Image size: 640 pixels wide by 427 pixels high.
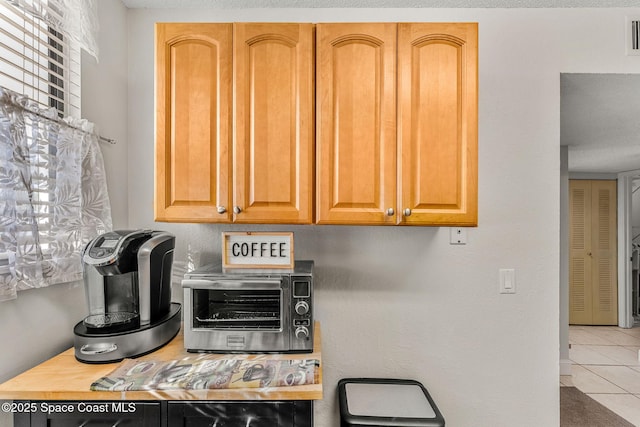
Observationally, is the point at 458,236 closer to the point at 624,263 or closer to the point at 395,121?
the point at 395,121

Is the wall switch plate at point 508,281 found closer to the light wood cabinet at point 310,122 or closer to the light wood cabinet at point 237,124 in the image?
the light wood cabinet at point 310,122

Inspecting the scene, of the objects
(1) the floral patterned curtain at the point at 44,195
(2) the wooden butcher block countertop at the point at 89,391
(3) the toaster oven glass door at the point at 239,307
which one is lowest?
(2) the wooden butcher block countertop at the point at 89,391

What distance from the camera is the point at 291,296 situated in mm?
1458

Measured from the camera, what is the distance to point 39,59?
143 centimetres

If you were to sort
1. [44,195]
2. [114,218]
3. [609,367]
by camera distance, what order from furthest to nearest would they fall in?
[609,367]
[114,218]
[44,195]

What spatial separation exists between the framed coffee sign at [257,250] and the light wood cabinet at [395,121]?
0.68 feet

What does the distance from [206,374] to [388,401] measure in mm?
861

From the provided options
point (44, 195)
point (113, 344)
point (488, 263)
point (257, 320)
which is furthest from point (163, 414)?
point (488, 263)

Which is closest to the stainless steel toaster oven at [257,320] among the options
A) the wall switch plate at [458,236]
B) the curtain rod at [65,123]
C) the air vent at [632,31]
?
the curtain rod at [65,123]

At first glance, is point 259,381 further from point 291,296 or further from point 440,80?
point 440,80

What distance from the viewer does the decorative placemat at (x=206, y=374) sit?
1.19m

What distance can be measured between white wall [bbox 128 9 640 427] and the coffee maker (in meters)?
0.66

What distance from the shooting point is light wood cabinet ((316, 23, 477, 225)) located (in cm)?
153

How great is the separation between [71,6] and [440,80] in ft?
4.89
